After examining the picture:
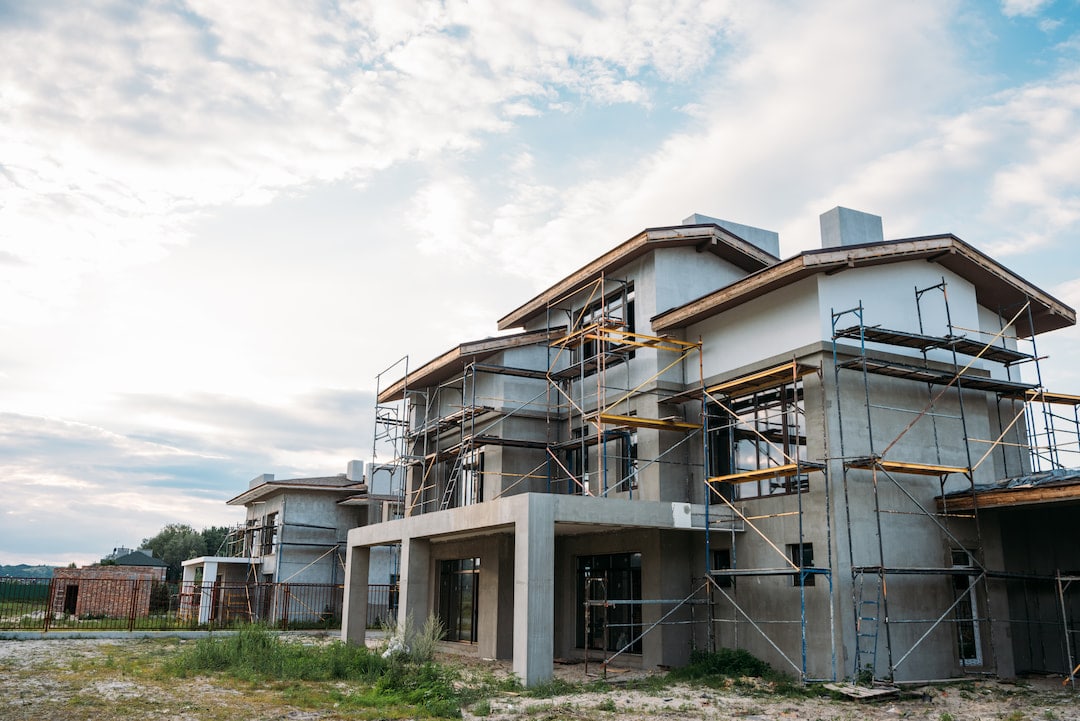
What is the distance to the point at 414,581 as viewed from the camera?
20.5 m

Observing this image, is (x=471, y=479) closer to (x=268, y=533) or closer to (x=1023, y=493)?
(x=1023, y=493)

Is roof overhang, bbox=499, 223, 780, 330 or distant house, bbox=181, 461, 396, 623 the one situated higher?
roof overhang, bbox=499, 223, 780, 330

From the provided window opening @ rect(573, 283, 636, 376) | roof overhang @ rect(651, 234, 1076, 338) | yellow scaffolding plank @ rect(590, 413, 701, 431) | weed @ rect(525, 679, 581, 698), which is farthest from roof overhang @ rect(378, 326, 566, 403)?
weed @ rect(525, 679, 581, 698)

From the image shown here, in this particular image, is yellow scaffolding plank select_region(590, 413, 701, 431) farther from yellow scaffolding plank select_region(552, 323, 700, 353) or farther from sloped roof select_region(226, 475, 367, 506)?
sloped roof select_region(226, 475, 367, 506)

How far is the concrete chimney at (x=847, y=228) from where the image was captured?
19359 mm

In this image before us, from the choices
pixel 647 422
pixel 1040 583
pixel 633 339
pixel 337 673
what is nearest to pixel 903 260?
pixel 633 339

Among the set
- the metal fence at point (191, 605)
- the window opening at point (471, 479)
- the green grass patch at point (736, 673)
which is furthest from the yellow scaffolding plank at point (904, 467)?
the metal fence at point (191, 605)

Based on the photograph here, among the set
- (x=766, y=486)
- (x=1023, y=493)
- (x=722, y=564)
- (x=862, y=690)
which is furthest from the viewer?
(x=722, y=564)

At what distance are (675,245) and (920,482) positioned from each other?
7853mm

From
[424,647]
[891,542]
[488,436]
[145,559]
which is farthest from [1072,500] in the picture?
[145,559]

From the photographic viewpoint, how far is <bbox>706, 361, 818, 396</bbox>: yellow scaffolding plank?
55.0 feet

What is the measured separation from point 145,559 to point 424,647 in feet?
123

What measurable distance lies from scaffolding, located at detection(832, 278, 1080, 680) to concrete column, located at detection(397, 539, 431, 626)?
32.2 feet

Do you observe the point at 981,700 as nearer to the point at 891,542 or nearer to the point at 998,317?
the point at 891,542
